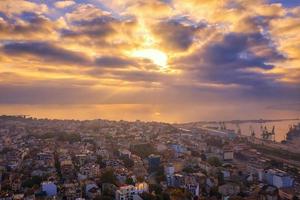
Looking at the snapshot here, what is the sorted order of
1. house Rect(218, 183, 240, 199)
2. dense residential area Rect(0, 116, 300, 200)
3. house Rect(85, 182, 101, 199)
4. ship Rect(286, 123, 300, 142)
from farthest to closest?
1. ship Rect(286, 123, 300, 142)
2. house Rect(218, 183, 240, 199)
3. dense residential area Rect(0, 116, 300, 200)
4. house Rect(85, 182, 101, 199)

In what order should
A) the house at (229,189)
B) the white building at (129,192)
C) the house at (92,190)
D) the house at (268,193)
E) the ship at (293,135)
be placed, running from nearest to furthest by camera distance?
the white building at (129,192)
the house at (92,190)
the house at (268,193)
the house at (229,189)
the ship at (293,135)

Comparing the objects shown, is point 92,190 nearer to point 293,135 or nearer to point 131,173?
point 131,173

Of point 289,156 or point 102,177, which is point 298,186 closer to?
point 102,177

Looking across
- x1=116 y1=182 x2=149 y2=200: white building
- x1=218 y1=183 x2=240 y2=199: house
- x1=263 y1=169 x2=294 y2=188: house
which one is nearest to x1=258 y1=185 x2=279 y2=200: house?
x1=218 y1=183 x2=240 y2=199: house

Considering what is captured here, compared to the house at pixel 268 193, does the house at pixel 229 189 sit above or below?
above

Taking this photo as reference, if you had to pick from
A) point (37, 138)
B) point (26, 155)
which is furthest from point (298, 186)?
point (37, 138)

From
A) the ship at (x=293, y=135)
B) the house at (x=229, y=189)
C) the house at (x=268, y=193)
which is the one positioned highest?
the ship at (x=293, y=135)

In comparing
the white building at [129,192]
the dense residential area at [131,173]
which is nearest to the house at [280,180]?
the dense residential area at [131,173]

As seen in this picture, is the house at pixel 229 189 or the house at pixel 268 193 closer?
the house at pixel 268 193

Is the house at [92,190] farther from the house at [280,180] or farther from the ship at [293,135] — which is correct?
the ship at [293,135]

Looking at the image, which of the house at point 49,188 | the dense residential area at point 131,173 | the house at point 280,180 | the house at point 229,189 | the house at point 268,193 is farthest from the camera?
the house at point 280,180

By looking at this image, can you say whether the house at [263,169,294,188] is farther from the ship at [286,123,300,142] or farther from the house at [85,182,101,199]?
the ship at [286,123,300,142]
